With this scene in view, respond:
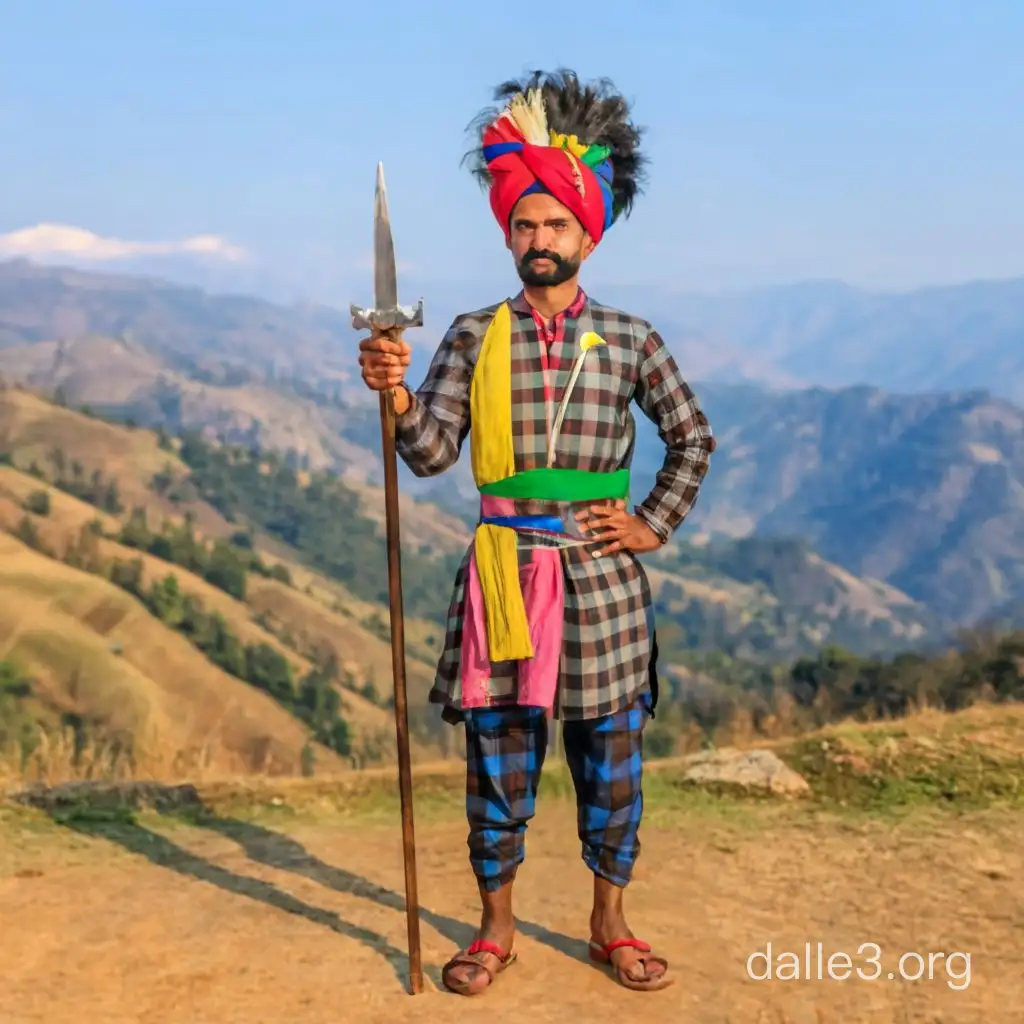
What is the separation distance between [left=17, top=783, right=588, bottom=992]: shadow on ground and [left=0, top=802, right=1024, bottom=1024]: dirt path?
0.02m

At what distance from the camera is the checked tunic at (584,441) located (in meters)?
3.90

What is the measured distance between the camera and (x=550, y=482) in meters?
3.90

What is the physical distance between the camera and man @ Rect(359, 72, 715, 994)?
3.87 m

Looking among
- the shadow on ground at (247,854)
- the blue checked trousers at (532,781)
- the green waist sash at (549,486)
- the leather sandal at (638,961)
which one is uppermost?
the green waist sash at (549,486)

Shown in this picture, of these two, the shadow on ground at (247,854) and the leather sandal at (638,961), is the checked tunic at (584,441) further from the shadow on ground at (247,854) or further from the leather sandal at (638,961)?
the shadow on ground at (247,854)

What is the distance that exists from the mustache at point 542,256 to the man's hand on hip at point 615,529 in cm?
80

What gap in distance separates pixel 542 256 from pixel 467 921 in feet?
8.54

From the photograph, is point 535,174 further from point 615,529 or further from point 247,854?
point 247,854

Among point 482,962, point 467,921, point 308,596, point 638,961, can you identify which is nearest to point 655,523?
point 638,961

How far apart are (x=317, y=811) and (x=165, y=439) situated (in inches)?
4350

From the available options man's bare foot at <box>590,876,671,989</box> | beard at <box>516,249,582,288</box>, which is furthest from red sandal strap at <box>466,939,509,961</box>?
beard at <box>516,249,582,288</box>

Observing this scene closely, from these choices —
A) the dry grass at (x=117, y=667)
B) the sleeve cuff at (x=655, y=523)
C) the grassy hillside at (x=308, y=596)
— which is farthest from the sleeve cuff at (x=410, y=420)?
the dry grass at (x=117, y=667)

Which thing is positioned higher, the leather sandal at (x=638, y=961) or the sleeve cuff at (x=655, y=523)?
the sleeve cuff at (x=655, y=523)

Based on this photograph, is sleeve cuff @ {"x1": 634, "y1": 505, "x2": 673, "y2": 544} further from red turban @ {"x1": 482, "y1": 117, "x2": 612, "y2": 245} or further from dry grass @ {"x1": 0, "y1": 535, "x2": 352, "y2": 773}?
dry grass @ {"x1": 0, "y1": 535, "x2": 352, "y2": 773}
